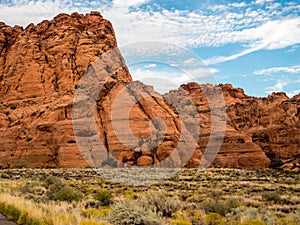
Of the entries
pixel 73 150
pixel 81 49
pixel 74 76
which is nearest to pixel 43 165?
pixel 73 150

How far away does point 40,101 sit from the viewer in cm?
6994

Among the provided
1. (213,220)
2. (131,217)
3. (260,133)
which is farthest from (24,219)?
(260,133)

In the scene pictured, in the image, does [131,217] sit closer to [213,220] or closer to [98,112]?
[213,220]

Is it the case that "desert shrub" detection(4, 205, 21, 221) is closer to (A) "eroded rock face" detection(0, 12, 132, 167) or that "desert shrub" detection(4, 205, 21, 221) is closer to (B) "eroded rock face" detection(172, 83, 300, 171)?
(A) "eroded rock face" detection(0, 12, 132, 167)

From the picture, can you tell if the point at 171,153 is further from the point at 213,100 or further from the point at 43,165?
the point at 213,100

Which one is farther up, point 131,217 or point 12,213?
point 131,217

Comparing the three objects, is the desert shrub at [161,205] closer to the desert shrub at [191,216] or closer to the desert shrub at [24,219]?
the desert shrub at [191,216]

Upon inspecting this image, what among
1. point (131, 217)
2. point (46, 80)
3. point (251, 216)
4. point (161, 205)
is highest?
point (46, 80)

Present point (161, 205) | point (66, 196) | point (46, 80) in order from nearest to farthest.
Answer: point (161, 205)
point (66, 196)
point (46, 80)

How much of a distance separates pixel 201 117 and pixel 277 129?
2011 centimetres

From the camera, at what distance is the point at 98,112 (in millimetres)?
59125

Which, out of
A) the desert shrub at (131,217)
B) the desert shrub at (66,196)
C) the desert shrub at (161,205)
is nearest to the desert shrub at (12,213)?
the desert shrub at (66,196)

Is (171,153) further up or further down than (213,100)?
further down

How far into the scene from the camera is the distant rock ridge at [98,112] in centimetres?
5416
